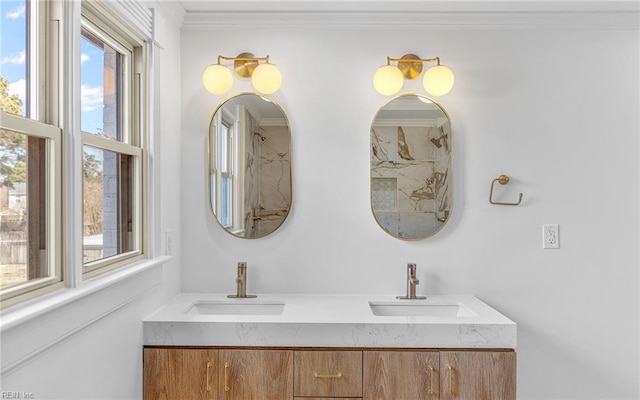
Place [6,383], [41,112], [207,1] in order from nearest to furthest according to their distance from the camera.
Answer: [6,383] → [41,112] → [207,1]

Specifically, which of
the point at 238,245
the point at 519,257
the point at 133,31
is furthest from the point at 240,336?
the point at 519,257

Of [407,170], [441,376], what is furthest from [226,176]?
[441,376]

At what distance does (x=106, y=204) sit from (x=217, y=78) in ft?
3.02

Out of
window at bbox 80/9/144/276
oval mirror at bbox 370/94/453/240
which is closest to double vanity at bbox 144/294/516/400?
window at bbox 80/9/144/276

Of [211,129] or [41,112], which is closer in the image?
[41,112]

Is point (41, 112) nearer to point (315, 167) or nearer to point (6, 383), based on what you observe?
point (6, 383)

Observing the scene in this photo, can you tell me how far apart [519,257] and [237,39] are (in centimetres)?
187

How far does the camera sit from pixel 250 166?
2.63 metres

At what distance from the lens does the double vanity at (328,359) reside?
6.81 ft

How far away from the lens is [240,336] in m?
2.09

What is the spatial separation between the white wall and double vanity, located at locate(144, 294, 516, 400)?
5.8 inches
